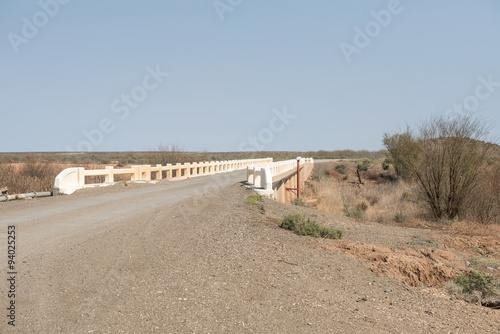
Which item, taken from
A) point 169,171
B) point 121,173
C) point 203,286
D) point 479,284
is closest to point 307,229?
point 479,284

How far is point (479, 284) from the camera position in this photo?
727 centimetres

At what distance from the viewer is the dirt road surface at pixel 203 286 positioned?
193 inches

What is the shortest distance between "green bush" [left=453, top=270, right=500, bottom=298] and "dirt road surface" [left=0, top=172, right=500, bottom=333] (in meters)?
0.57

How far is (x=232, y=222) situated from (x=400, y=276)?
4226 mm

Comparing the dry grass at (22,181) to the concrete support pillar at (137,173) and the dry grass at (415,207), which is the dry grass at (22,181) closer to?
the concrete support pillar at (137,173)

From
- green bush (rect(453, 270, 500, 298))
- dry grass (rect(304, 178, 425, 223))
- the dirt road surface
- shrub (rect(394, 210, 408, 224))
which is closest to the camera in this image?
the dirt road surface

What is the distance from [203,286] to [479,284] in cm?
473

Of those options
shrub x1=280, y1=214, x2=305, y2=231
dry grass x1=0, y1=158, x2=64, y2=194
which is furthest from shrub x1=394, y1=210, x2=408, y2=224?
dry grass x1=0, y1=158, x2=64, y2=194

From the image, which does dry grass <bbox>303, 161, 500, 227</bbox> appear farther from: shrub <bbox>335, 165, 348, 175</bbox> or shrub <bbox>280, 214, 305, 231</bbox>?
shrub <bbox>335, 165, 348, 175</bbox>

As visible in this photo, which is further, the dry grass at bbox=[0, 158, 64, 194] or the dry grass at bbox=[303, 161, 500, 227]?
the dry grass at bbox=[0, 158, 64, 194]

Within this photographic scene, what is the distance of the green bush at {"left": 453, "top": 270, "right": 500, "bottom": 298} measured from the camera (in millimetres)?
7000

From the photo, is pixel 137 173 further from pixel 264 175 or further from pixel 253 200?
pixel 253 200

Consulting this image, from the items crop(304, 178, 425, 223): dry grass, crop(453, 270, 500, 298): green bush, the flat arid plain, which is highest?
the flat arid plain

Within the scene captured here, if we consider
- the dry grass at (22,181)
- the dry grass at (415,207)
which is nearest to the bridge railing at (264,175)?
the dry grass at (415,207)
